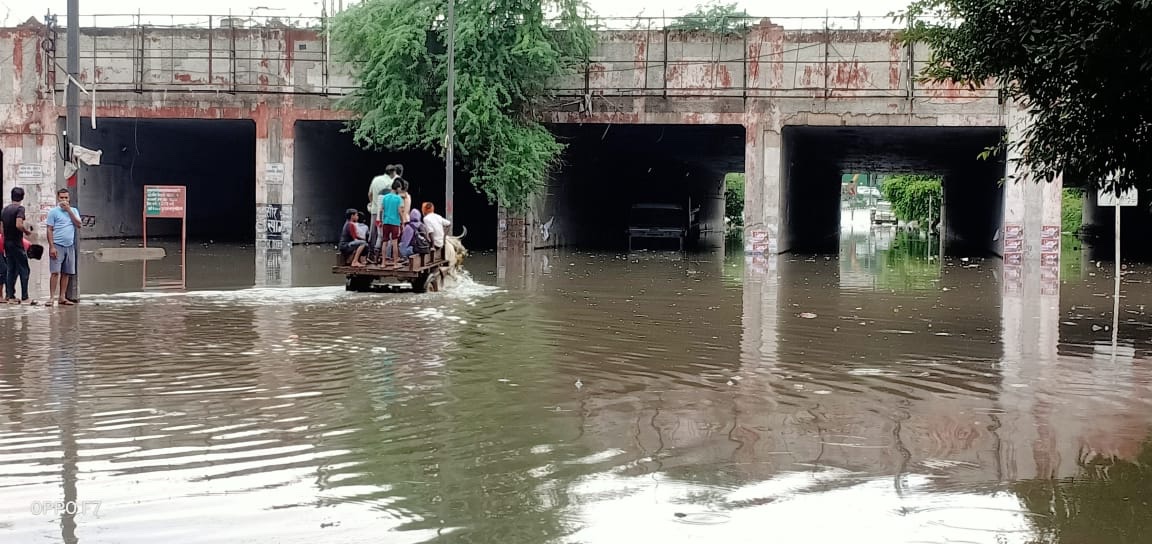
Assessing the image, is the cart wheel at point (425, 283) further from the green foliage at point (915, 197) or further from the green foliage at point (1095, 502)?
the green foliage at point (915, 197)

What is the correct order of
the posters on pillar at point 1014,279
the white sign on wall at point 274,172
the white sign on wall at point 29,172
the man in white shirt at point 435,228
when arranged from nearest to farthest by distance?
the man in white shirt at point 435,228
the posters on pillar at point 1014,279
the white sign on wall at point 29,172
the white sign on wall at point 274,172

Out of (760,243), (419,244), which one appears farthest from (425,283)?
(760,243)

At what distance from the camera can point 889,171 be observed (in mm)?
67000

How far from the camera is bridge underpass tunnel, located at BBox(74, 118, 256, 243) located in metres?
43.9

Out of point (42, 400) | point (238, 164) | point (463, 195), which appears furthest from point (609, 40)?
point (42, 400)

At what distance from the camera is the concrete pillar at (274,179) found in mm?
38750

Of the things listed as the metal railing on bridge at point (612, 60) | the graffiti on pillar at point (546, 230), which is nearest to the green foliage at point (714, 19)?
the metal railing on bridge at point (612, 60)

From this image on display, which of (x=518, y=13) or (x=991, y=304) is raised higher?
(x=518, y=13)

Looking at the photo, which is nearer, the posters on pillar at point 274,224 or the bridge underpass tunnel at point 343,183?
the posters on pillar at point 274,224

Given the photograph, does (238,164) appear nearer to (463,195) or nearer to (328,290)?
(463,195)

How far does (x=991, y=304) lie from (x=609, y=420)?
13.0 m

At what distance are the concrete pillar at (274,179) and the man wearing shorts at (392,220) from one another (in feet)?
66.2

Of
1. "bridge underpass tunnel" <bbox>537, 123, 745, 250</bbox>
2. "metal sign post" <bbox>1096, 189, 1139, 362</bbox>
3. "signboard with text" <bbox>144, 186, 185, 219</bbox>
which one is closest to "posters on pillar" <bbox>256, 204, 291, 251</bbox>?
"signboard with text" <bbox>144, 186, 185, 219</bbox>

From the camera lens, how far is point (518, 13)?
36.1 m
